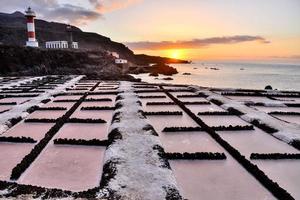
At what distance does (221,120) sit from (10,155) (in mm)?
6214

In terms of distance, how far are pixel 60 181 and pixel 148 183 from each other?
1.58 meters

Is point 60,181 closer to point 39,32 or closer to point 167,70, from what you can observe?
point 167,70

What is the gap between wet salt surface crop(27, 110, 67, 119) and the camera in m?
10.1

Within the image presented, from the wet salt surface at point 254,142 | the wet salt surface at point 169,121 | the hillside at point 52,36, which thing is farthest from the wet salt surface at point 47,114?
the hillside at point 52,36

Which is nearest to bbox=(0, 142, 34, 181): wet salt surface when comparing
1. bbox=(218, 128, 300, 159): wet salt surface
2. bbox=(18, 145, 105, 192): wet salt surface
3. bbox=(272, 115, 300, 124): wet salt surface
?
bbox=(18, 145, 105, 192): wet salt surface

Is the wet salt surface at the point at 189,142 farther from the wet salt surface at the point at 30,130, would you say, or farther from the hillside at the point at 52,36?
the hillside at the point at 52,36

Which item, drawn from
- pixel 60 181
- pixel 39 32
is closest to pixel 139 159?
pixel 60 181

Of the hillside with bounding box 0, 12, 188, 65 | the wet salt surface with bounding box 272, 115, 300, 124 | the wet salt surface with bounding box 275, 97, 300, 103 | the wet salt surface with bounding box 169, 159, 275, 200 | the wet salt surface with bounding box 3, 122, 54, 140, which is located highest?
the hillside with bounding box 0, 12, 188, 65

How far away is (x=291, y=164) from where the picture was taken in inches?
245

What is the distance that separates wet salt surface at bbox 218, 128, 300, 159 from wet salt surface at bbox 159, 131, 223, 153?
504 mm

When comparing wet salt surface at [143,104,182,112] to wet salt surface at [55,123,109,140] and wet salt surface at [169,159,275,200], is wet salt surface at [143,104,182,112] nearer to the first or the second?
wet salt surface at [55,123,109,140]

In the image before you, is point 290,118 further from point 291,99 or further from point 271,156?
point 291,99

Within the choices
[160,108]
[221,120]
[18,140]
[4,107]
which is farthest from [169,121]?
[4,107]

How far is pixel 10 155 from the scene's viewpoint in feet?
21.7
